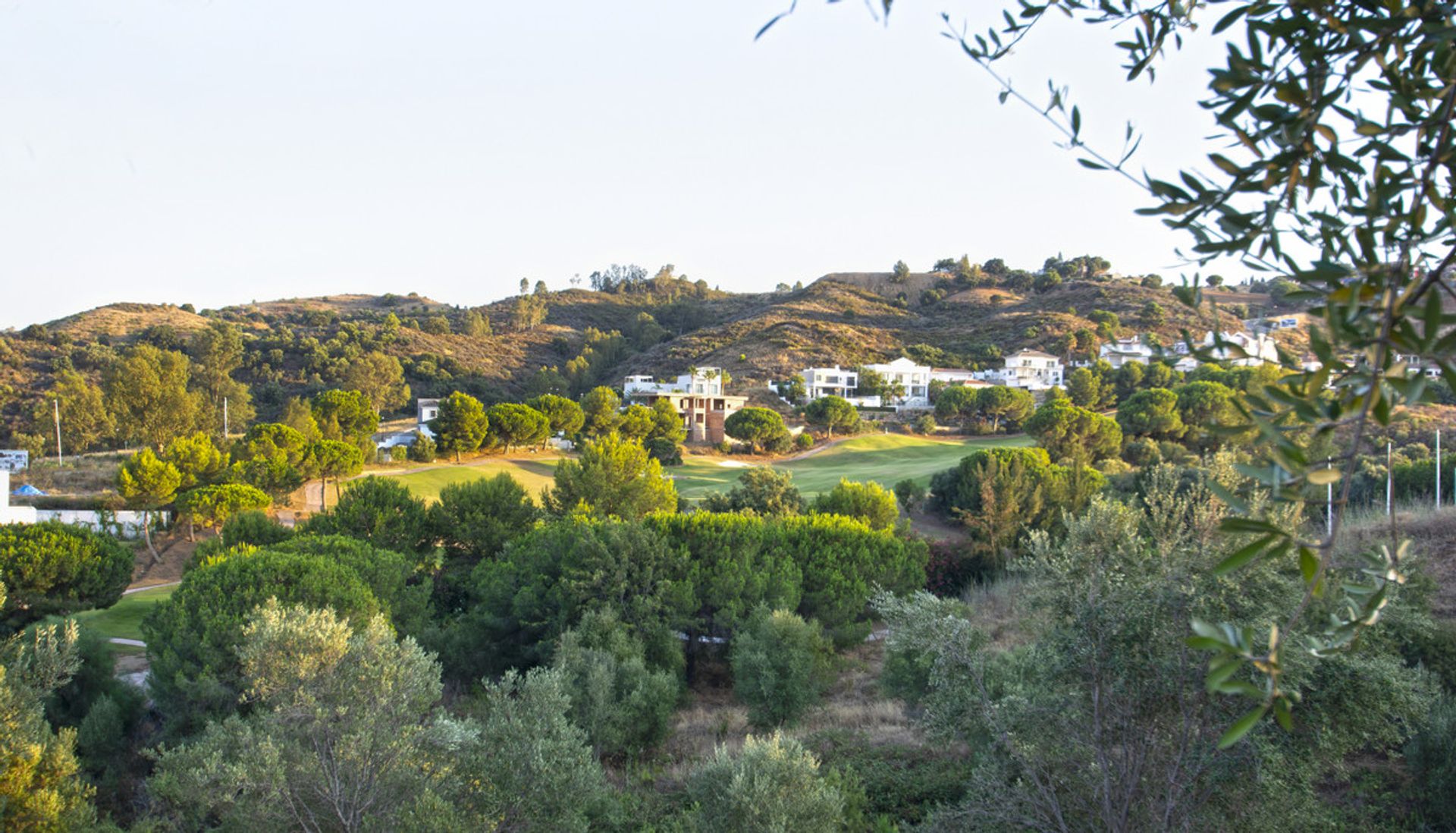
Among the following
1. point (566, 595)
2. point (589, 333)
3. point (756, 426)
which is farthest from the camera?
point (589, 333)

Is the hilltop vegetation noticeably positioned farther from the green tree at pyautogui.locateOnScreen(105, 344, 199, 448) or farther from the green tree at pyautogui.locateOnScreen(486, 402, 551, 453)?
the green tree at pyautogui.locateOnScreen(486, 402, 551, 453)

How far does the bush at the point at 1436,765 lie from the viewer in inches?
291

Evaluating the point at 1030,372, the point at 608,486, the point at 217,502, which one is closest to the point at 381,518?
the point at 608,486

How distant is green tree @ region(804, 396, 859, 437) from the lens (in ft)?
175

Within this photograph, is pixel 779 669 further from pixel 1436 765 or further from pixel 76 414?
pixel 76 414

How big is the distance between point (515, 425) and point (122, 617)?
25178 mm

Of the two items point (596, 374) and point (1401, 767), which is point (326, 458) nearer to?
point (1401, 767)

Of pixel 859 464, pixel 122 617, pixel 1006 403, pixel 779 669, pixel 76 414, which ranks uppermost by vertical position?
pixel 76 414

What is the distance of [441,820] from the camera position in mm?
7008

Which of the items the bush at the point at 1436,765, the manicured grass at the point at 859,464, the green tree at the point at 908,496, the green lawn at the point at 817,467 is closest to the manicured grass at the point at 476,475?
the green lawn at the point at 817,467

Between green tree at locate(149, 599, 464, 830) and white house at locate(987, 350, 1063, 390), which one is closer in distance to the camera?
green tree at locate(149, 599, 464, 830)

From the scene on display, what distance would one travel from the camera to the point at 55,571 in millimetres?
18031

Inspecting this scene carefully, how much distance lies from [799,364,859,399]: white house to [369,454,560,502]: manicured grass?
2401cm

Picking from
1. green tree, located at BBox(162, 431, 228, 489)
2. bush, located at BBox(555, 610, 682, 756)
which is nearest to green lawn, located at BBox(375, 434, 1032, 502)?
green tree, located at BBox(162, 431, 228, 489)
